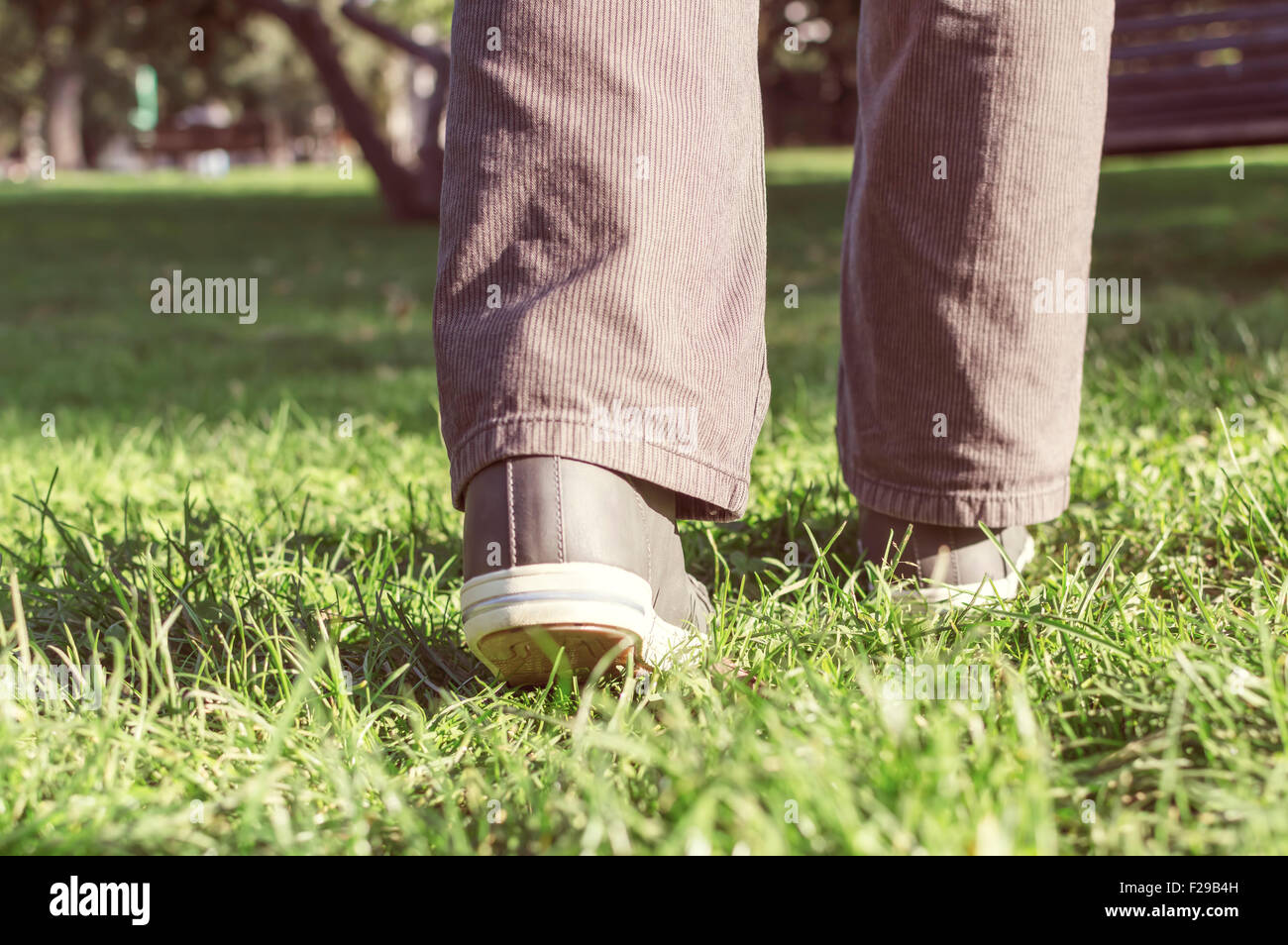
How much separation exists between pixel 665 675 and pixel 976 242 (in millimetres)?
688

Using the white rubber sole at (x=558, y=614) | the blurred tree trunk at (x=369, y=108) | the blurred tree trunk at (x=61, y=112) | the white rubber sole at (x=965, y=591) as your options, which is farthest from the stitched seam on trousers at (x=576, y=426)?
the blurred tree trunk at (x=61, y=112)

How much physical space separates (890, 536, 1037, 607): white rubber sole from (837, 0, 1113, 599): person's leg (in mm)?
79

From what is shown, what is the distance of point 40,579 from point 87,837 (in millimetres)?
944

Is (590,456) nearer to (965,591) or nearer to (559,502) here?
(559,502)

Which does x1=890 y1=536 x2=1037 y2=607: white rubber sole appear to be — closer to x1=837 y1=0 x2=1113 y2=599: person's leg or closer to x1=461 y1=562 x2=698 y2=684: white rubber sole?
x1=837 y1=0 x2=1113 y2=599: person's leg

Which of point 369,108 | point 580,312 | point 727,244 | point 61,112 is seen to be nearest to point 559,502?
point 580,312

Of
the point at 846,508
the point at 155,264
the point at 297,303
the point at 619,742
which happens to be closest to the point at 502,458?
the point at 619,742

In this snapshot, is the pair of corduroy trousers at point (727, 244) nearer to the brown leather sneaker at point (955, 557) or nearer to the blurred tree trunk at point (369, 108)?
the brown leather sneaker at point (955, 557)

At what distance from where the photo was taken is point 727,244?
4.33ft

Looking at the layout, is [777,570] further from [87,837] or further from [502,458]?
[87,837]

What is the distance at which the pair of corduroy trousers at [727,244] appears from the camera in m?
1.21

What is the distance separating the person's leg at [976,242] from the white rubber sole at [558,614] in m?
0.52

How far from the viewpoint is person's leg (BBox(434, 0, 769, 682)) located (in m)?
1.18
